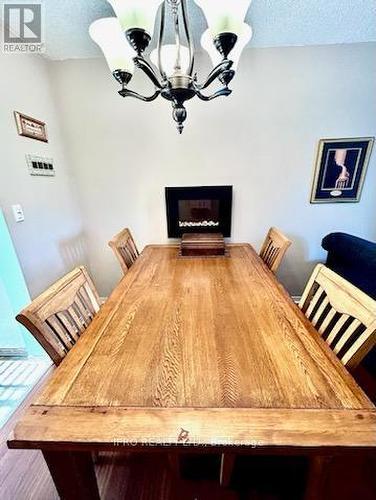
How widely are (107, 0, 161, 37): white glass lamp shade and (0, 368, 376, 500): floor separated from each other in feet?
6.34

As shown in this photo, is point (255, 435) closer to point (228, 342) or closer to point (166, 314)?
point (228, 342)

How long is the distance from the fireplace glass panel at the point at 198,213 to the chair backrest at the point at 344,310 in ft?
4.31

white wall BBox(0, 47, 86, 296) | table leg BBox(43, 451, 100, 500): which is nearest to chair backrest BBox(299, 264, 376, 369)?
table leg BBox(43, 451, 100, 500)

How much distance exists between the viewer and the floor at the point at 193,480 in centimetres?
99

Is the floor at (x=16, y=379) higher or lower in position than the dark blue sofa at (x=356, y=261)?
lower

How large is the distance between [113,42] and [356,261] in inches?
77.0

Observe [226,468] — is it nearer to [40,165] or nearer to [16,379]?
[16,379]

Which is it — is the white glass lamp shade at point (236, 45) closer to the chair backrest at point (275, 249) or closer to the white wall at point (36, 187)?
the chair backrest at point (275, 249)

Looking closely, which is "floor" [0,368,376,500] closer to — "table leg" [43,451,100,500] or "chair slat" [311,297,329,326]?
"table leg" [43,451,100,500]

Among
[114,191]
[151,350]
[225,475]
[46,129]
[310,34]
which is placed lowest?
[225,475]

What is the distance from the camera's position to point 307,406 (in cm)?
62

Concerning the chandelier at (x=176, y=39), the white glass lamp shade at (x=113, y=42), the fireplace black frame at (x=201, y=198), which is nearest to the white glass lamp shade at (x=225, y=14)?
the chandelier at (x=176, y=39)

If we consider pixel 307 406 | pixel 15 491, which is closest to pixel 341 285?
pixel 307 406

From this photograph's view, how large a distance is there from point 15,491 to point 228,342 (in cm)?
125
